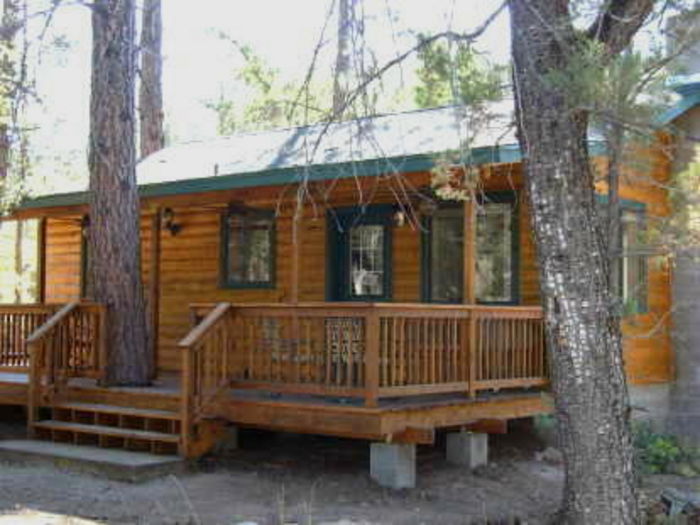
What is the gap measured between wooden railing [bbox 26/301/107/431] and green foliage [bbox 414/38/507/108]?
5.03m

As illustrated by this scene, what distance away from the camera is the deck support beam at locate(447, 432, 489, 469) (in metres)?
10.0

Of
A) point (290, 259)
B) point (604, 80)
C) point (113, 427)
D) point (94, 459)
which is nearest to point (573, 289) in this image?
point (604, 80)

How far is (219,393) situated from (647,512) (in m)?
4.19

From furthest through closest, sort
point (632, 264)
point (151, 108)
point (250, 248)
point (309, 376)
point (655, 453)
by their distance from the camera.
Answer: point (151, 108) → point (250, 248) → point (632, 264) → point (655, 453) → point (309, 376)

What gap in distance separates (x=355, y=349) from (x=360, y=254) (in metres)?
4.18

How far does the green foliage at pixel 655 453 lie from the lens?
11.1m

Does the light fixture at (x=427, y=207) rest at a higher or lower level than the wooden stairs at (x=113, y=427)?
higher

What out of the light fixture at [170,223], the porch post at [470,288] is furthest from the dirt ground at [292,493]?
the light fixture at [170,223]

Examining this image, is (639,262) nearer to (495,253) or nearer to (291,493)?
(495,253)

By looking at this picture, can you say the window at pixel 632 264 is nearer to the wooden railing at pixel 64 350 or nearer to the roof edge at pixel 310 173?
the roof edge at pixel 310 173

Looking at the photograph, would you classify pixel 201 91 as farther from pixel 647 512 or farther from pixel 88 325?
pixel 647 512

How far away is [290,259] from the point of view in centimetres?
1375

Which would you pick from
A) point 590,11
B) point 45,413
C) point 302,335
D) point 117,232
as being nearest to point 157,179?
point 117,232

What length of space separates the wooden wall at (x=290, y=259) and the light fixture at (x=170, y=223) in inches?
3.3
